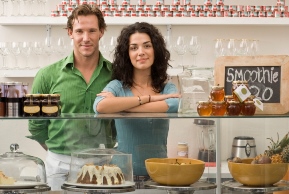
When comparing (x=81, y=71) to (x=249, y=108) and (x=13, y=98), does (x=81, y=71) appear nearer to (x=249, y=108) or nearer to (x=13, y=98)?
(x=13, y=98)

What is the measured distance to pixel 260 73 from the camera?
2834mm

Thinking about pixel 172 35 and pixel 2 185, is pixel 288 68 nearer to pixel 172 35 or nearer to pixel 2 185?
pixel 2 185

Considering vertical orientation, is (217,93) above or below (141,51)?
below

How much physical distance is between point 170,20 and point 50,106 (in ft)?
8.85

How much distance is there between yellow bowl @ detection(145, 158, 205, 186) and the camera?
2547 millimetres

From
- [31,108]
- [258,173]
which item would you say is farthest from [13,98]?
[258,173]

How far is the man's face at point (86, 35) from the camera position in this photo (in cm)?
347

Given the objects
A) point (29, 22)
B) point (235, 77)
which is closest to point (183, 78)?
point (235, 77)

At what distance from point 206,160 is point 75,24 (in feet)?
4.05

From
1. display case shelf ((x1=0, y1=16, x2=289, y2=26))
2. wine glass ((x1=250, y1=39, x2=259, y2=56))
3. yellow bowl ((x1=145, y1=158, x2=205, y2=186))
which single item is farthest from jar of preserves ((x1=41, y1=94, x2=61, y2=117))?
wine glass ((x1=250, y1=39, x2=259, y2=56))

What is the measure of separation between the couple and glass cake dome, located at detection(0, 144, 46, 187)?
39 mm

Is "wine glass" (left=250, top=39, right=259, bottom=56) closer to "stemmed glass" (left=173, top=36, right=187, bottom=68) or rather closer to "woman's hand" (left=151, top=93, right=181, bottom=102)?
"stemmed glass" (left=173, top=36, right=187, bottom=68)

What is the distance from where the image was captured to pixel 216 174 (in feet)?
8.63

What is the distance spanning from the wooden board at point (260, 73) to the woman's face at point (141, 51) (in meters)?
0.52
